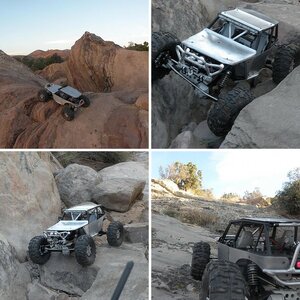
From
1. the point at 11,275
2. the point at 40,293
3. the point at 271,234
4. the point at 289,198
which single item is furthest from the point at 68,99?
the point at 289,198

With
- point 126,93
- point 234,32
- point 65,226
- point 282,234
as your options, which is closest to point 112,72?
point 126,93

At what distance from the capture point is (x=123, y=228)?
10445mm

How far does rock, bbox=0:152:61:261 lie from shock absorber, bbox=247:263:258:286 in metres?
5.53

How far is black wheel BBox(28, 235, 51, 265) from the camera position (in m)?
8.66

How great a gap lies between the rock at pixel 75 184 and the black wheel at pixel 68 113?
13.4 ft

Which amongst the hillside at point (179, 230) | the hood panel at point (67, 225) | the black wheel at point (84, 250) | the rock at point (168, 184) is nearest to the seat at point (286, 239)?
the hillside at point (179, 230)

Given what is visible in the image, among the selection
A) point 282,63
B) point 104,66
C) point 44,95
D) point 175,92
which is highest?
point 282,63

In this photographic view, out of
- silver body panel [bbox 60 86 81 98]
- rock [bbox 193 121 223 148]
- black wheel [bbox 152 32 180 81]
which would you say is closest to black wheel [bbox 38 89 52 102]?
silver body panel [bbox 60 86 81 98]

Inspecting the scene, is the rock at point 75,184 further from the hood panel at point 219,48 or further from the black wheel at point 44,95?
the hood panel at point 219,48

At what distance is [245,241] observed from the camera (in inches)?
251

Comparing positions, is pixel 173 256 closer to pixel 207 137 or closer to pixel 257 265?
pixel 207 137

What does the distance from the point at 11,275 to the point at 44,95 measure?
3759mm

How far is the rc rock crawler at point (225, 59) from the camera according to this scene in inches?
297

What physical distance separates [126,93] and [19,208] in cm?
359
